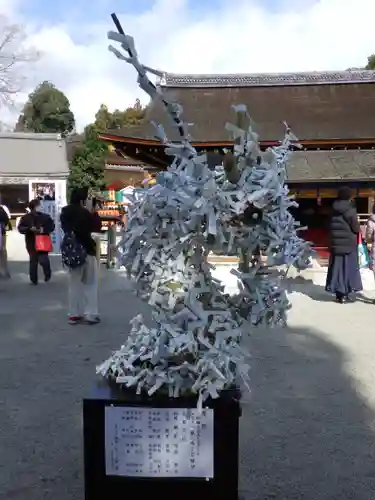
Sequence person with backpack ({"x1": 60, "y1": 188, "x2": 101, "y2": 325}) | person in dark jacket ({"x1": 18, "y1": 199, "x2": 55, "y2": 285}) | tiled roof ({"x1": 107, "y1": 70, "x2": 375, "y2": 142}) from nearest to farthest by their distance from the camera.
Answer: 1. person with backpack ({"x1": 60, "y1": 188, "x2": 101, "y2": 325})
2. person in dark jacket ({"x1": 18, "y1": 199, "x2": 55, "y2": 285})
3. tiled roof ({"x1": 107, "y1": 70, "x2": 375, "y2": 142})

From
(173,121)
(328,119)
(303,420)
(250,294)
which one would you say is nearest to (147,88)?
(173,121)

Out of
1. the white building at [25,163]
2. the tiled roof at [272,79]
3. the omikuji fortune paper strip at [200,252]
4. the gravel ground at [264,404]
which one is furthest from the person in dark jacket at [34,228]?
the white building at [25,163]

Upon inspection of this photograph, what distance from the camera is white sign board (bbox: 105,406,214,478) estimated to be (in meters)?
2.49

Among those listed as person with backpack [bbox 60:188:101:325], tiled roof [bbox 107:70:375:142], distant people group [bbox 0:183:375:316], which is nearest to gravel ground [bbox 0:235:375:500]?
person with backpack [bbox 60:188:101:325]

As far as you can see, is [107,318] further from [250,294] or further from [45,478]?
[250,294]

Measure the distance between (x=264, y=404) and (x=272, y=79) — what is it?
14.4 meters

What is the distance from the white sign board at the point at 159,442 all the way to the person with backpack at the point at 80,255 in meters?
4.05

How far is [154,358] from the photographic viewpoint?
99.2 inches

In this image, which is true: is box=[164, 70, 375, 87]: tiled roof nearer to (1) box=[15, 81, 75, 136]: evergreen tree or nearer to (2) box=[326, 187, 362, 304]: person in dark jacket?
(2) box=[326, 187, 362, 304]: person in dark jacket

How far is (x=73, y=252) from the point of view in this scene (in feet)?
21.0

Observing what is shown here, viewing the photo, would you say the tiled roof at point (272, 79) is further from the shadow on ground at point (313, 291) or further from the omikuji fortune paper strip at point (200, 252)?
the omikuji fortune paper strip at point (200, 252)

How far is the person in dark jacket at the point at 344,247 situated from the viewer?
26.7ft

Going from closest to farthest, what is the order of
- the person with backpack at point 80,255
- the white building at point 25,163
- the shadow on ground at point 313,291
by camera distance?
the person with backpack at point 80,255, the shadow on ground at point 313,291, the white building at point 25,163

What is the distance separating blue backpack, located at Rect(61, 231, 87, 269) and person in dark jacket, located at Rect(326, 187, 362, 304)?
11.9 ft
